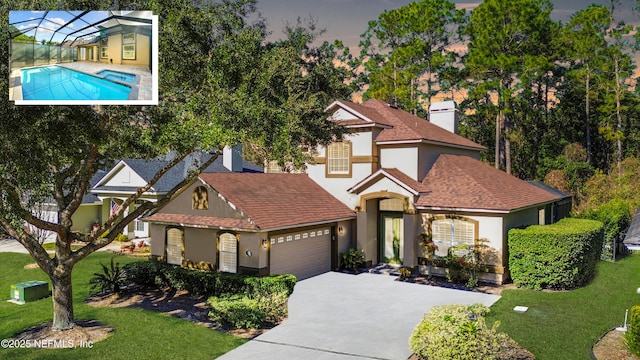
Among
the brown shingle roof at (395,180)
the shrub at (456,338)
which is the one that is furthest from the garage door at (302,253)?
the shrub at (456,338)

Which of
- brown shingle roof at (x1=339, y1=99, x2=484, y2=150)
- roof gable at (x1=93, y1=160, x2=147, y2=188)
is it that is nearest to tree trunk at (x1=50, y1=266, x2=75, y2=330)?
brown shingle roof at (x1=339, y1=99, x2=484, y2=150)

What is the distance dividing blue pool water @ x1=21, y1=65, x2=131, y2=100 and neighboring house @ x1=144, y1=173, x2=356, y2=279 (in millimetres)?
7951

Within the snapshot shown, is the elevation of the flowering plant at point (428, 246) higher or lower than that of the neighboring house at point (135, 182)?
lower

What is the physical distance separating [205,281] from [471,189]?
1197 cm

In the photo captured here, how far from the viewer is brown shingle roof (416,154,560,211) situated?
67.5 feet

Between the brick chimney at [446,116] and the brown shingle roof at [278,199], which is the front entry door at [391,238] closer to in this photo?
the brown shingle roof at [278,199]

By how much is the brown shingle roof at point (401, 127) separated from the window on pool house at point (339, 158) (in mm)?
1767

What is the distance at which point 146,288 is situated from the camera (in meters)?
19.2

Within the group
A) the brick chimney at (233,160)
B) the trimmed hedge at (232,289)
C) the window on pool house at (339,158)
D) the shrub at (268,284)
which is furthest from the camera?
the brick chimney at (233,160)

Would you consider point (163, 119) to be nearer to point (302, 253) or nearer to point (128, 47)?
point (128, 47)

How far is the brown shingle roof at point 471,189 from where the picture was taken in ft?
67.5

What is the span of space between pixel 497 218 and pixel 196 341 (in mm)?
12954

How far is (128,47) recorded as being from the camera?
1207 cm

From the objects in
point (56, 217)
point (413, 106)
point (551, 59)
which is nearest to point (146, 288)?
point (56, 217)
